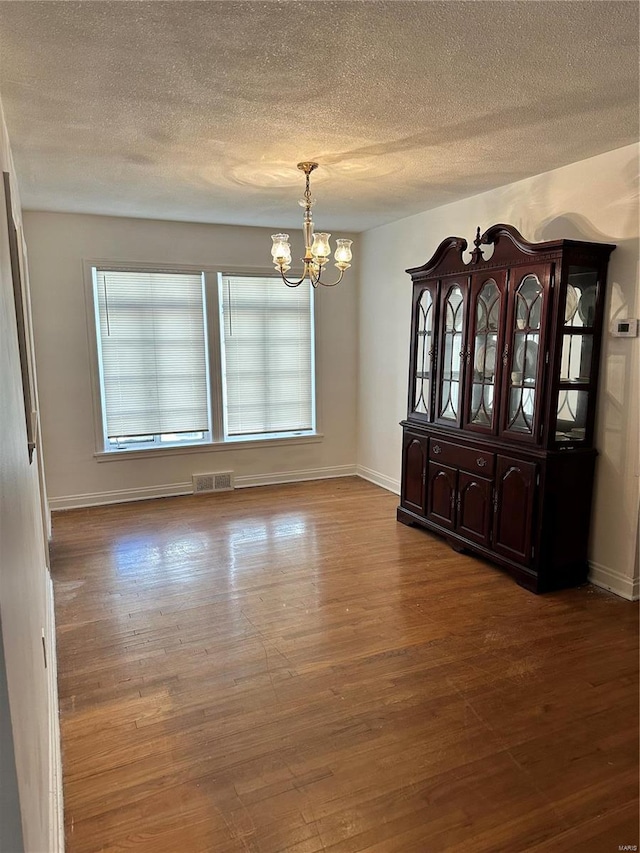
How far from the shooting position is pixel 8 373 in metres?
1.56

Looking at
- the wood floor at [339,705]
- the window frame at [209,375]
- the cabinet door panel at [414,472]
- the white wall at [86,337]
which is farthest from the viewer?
the window frame at [209,375]

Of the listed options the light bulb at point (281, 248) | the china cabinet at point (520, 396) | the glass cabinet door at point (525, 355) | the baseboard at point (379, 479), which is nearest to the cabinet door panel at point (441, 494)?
the china cabinet at point (520, 396)

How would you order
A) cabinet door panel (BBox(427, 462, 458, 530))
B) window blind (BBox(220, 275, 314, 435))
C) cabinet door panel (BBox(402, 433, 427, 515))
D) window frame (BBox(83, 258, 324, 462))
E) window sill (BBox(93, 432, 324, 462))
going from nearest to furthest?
cabinet door panel (BBox(427, 462, 458, 530)) < cabinet door panel (BBox(402, 433, 427, 515)) < window frame (BBox(83, 258, 324, 462)) < window sill (BBox(93, 432, 324, 462)) < window blind (BBox(220, 275, 314, 435))

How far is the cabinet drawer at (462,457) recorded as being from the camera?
377cm

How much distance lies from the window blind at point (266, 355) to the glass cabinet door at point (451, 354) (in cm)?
215

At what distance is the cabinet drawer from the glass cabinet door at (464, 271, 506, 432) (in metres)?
0.18

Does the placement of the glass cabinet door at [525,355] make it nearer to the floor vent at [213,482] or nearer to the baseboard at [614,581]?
the baseboard at [614,581]

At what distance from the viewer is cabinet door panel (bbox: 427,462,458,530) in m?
4.13

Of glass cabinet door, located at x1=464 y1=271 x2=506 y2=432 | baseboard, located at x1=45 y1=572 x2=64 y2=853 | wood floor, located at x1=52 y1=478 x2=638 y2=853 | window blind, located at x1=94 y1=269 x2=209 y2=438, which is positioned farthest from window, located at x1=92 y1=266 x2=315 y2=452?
baseboard, located at x1=45 y1=572 x2=64 y2=853

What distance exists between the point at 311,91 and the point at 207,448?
3.87 metres

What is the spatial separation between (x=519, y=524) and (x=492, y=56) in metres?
2.59

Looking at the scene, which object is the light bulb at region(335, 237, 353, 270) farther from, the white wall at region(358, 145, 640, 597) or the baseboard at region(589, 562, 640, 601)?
the baseboard at region(589, 562, 640, 601)

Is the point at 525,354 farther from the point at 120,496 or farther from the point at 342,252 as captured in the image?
the point at 120,496

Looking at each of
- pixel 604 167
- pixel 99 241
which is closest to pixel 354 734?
pixel 604 167
